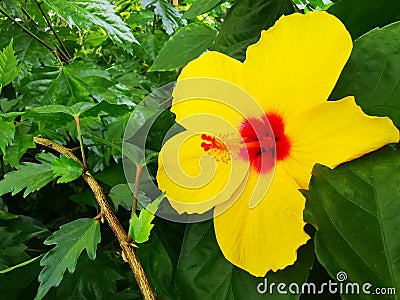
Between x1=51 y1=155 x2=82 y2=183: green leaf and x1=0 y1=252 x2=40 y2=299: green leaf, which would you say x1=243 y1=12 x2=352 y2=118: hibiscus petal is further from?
x1=0 y1=252 x2=40 y2=299: green leaf

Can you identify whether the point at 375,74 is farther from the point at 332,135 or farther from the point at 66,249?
the point at 66,249

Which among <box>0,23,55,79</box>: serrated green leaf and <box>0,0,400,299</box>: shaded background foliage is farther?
<box>0,23,55,79</box>: serrated green leaf

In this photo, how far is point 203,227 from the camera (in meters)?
0.29

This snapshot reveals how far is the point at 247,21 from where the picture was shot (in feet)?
1.14

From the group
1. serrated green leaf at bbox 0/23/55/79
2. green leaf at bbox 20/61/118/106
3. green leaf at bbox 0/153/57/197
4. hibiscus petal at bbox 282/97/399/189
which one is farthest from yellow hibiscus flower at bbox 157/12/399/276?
serrated green leaf at bbox 0/23/55/79

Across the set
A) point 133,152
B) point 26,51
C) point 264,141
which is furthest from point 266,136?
point 26,51

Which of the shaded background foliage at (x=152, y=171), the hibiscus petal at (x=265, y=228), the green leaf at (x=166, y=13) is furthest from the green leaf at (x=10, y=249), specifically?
the green leaf at (x=166, y=13)

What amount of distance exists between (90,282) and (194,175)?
15cm

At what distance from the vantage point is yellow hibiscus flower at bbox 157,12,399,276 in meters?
0.24

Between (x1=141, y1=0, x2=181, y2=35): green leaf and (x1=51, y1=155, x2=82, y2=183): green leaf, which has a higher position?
(x1=51, y1=155, x2=82, y2=183): green leaf

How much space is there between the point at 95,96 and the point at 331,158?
293mm

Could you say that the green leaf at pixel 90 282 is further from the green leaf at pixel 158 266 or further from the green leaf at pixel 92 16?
the green leaf at pixel 92 16

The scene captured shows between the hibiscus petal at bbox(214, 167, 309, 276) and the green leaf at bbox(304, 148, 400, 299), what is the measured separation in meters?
0.02

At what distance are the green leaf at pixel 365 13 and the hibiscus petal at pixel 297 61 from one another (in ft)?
0.20
